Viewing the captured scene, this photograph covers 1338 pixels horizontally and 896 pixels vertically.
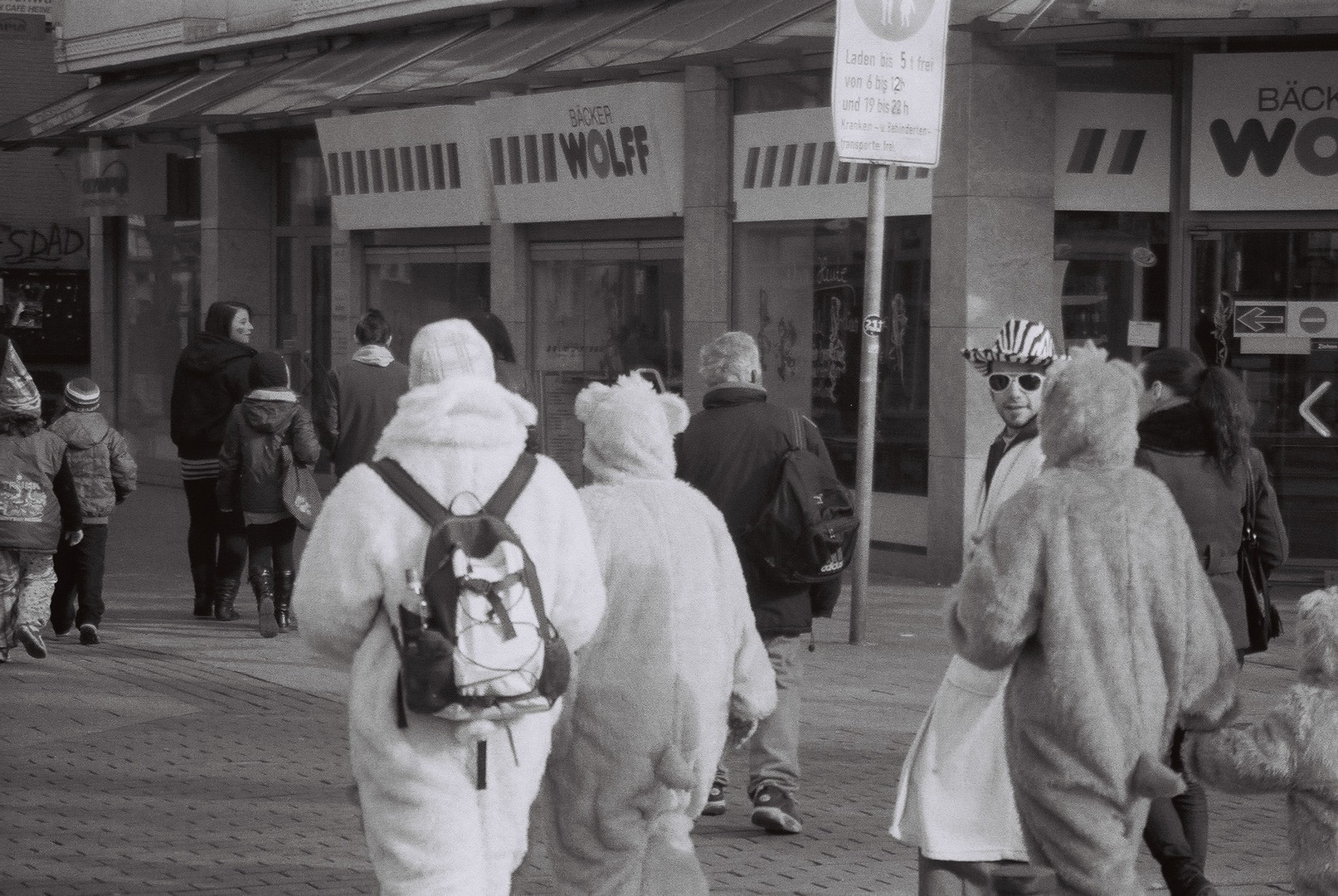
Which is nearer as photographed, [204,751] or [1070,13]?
[204,751]

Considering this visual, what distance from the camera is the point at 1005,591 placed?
15.1ft

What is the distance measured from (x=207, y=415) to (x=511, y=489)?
28.0 ft

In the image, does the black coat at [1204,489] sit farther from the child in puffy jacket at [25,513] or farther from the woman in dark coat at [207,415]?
the woman in dark coat at [207,415]

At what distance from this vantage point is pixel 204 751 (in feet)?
27.2

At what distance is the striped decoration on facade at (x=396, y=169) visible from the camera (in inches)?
726

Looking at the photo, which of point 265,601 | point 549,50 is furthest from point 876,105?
point 549,50

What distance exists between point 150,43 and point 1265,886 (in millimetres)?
19602

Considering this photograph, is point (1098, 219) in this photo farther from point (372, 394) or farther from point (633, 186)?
point (372, 394)

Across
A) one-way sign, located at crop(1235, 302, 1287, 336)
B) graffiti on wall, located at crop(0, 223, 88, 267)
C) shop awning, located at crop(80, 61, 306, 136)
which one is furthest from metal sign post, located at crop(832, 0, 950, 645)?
graffiti on wall, located at crop(0, 223, 88, 267)

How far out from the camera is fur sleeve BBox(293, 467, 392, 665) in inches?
174

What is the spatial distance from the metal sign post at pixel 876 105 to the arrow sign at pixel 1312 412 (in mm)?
3660

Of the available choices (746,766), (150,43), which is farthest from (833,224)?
(150,43)

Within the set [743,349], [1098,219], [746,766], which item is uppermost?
[1098,219]

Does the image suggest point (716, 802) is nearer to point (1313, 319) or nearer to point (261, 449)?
point (261, 449)
